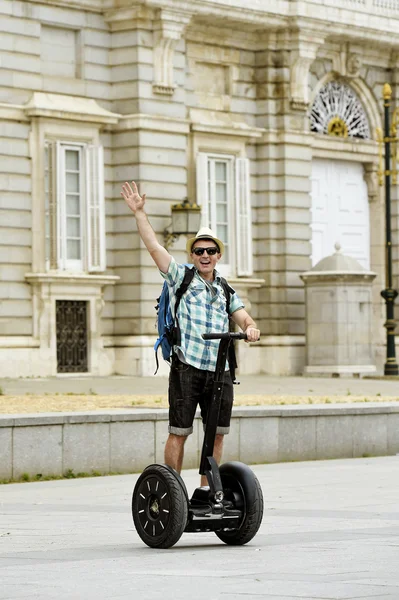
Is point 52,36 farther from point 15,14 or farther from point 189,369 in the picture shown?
point 189,369

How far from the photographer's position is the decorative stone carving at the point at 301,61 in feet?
116

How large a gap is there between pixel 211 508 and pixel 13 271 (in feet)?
67.2

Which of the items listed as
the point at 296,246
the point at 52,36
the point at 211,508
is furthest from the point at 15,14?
the point at 211,508

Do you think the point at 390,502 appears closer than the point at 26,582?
No

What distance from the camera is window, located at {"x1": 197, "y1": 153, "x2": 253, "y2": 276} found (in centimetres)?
3475

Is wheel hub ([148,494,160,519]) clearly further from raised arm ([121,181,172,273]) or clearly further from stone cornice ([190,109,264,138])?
stone cornice ([190,109,264,138])

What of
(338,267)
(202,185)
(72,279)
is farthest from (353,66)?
(72,279)

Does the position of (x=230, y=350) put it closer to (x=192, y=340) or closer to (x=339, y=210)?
(x=192, y=340)

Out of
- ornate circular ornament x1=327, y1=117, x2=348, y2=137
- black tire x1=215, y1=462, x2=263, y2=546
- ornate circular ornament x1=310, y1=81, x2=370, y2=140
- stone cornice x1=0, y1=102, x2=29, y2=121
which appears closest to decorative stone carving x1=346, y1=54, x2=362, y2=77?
ornate circular ornament x1=310, y1=81, x2=370, y2=140

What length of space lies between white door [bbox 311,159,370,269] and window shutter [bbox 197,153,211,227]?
3.54 meters

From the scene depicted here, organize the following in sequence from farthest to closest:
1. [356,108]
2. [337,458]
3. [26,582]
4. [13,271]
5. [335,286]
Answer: [356,108] < [335,286] < [13,271] < [337,458] < [26,582]

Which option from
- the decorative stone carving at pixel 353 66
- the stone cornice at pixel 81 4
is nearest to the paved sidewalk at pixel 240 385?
the stone cornice at pixel 81 4

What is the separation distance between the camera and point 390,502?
1302 cm

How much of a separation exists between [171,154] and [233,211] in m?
2.61
